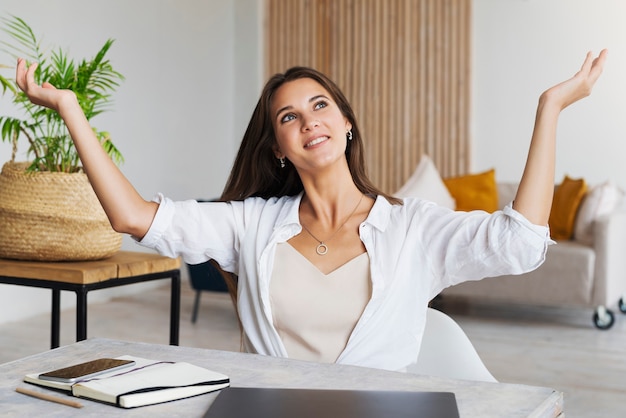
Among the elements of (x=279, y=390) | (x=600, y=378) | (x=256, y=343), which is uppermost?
(x=279, y=390)

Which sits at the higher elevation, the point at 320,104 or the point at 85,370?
the point at 320,104

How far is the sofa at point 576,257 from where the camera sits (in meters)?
4.86

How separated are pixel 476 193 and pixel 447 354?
401 centimetres

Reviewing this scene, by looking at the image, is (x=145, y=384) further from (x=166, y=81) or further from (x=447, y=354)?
(x=166, y=81)

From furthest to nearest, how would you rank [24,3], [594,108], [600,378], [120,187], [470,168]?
[470,168], [594,108], [24,3], [600,378], [120,187]

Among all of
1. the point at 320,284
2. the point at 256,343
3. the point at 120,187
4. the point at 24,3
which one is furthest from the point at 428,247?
the point at 24,3

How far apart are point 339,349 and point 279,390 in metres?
0.59

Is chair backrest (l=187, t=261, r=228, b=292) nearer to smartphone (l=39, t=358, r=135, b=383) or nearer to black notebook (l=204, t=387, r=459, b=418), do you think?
smartphone (l=39, t=358, r=135, b=383)

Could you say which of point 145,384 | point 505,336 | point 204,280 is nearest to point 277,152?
point 145,384

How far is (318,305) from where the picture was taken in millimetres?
1738

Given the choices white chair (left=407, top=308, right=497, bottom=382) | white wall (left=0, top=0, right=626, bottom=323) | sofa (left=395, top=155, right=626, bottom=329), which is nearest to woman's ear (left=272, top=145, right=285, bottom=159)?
white chair (left=407, top=308, right=497, bottom=382)

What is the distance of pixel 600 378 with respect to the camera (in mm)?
3779

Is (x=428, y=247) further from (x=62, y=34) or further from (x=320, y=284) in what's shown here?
(x=62, y=34)

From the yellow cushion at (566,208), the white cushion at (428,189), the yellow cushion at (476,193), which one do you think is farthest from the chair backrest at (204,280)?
the yellow cushion at (566,208)
